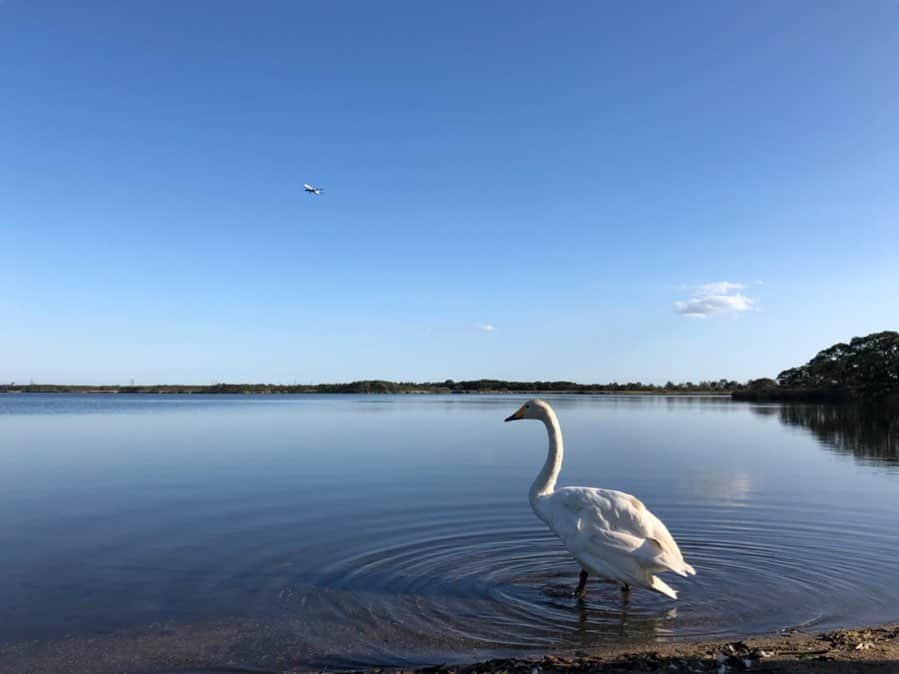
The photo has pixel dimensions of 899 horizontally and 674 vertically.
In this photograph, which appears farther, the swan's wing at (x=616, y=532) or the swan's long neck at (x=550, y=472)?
the swan's long neck at (x=550, y=472)

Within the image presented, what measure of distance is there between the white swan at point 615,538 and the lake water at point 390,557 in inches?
22.2

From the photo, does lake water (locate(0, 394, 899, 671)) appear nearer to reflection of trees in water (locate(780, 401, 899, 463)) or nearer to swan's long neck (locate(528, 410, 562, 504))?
swan's long neck (locate(528, 410, 562, 504))

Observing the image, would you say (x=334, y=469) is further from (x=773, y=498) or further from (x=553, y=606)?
(x=553, y=606)

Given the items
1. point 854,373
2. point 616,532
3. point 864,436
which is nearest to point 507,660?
point 616,532

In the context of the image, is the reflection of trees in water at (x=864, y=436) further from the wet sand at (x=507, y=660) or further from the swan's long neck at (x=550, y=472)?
the wet sand at (x=507, y=660)

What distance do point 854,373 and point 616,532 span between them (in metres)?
104

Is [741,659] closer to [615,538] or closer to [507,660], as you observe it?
[507,660]

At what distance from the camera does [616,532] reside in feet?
27.6

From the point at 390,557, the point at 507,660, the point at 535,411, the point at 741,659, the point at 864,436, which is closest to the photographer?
the point at 741,659

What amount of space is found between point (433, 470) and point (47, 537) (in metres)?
11.2

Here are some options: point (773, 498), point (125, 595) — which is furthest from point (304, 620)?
point (773, 498)

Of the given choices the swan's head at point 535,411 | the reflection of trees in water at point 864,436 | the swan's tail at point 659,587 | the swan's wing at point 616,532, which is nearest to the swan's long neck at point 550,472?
the swan's head at point 535,411

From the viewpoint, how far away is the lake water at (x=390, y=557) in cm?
778

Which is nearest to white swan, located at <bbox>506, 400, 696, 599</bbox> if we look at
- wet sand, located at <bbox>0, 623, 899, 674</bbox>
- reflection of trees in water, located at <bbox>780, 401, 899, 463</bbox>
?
wet sand, located at <bbox>0, 623, 899, 674</bbox>
